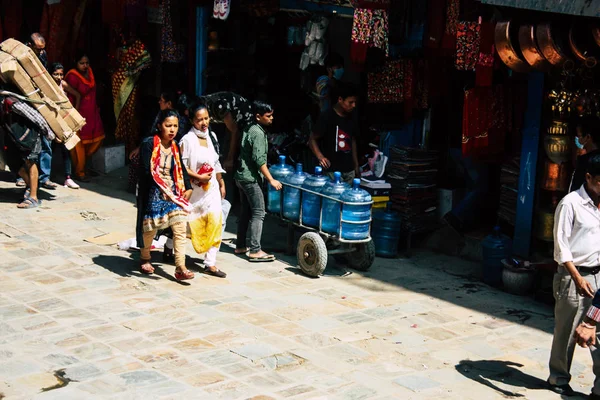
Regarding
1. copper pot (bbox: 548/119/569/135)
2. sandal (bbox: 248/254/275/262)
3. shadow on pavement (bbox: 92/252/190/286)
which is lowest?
shadow on pavement (bbox: 92/252/190/286)

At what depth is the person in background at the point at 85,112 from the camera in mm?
12977

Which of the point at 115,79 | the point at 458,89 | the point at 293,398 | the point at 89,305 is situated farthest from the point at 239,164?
the point at 115,79

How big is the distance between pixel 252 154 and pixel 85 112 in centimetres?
451

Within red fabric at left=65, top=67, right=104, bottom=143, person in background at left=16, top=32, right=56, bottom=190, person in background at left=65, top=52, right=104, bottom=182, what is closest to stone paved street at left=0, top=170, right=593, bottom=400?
person in background at left=16, top=32, right=56, bottom=190

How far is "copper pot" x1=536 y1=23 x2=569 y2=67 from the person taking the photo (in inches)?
332

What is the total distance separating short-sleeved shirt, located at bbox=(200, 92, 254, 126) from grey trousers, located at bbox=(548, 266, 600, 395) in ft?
15.0

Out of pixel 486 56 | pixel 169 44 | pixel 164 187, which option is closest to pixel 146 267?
pixel 164 187

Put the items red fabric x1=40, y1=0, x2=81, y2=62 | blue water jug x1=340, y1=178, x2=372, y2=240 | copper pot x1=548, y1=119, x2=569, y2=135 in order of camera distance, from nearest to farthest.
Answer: copper pot x1=548, y1=119, x2=569, y2=135 < blue water jug x1=340, y1=178, x2=372, y2=240 < red fabric x1=40, y1=0, x2=81, y2=62

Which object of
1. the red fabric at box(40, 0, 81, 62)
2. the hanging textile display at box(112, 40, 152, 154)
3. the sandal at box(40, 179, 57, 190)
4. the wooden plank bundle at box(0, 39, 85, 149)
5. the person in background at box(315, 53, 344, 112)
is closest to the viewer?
the wooden plank bundle at box(0, 39, 85, 149)

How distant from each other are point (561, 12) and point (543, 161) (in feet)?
6.07

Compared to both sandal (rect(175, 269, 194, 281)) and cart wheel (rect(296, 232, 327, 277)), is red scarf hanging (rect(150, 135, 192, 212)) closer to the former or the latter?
sandal (rect(175, 269, 194, 281))

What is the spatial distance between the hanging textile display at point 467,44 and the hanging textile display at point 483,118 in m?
0.29

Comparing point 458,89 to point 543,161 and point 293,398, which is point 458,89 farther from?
point 293,398

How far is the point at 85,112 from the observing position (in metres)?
13.2
